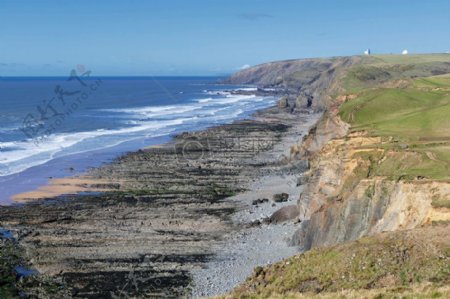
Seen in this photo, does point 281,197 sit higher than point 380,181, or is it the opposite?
point 380,181

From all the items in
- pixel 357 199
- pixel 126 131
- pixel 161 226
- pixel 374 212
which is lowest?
pixel 161 226

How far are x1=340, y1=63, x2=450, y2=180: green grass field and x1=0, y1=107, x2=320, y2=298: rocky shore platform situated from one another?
730 centimetres

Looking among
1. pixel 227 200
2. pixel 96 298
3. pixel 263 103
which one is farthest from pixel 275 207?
pixel 263 103

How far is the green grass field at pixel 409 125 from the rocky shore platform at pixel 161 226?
730cm

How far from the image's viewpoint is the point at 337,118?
49.6 metres

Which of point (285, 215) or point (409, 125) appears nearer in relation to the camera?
point (285, 215)

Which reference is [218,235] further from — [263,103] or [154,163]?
[263,103]

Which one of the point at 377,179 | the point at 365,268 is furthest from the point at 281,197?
the point at 365,268

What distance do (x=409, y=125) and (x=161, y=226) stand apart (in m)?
18.3

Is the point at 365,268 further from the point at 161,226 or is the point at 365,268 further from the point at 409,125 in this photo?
the point at 409,125

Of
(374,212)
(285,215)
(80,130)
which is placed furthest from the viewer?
(80,130)

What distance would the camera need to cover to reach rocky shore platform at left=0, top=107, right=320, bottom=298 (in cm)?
2673

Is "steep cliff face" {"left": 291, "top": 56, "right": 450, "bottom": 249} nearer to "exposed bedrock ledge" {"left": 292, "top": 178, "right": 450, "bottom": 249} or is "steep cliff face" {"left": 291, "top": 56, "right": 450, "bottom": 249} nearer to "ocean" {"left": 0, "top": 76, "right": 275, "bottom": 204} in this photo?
"exposed bedrock ledge" {"left": 292, "top": 178, "right": 450, "bottom": 249}

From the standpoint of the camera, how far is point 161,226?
3519 cm
